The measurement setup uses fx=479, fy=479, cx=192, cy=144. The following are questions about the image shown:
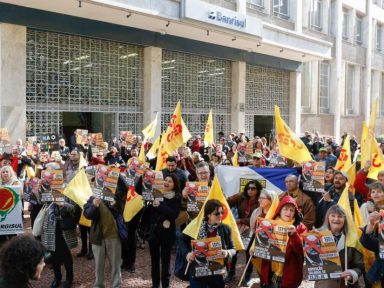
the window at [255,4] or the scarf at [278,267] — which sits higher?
the window at [255,4]


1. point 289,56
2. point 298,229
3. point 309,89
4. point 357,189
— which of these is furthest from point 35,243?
point 309,89

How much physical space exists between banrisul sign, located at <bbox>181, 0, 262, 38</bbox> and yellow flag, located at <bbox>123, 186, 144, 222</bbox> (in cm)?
1093

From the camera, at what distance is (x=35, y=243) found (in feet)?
9.80

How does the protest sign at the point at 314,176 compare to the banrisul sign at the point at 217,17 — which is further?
the banrisul sign at the point at 217,17

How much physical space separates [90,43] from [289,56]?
40.6 ft

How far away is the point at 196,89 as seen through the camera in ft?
71.2

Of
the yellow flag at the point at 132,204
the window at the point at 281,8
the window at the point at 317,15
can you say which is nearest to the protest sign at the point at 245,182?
the yellow flag at the point at 132,204

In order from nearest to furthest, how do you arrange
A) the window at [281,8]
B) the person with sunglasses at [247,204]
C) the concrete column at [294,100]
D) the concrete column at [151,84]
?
the person with sunglasses at [247,204]
the concrete column at [151,84]
the window at [281,8]
the concrete column at [294,100]

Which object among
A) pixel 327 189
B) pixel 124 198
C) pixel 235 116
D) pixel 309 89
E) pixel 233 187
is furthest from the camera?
pixel 309 89

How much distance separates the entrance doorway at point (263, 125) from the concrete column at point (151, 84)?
9.23 meters

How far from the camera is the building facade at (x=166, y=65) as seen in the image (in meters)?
15.0

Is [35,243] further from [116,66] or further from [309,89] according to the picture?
[309,89]

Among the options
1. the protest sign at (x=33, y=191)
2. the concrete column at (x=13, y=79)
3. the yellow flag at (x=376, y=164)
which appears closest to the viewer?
the protest sign at (x=33, y=191)

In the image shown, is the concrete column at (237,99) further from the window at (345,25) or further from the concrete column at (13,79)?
the window at (345,25)
